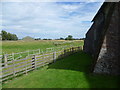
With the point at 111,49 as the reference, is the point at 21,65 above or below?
below

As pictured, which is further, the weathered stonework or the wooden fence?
the wooden fence

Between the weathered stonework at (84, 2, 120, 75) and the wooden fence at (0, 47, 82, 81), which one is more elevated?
the weathered stonework at (84, 2, 120, 75)


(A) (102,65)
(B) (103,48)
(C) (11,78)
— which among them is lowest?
(C) (11,78)

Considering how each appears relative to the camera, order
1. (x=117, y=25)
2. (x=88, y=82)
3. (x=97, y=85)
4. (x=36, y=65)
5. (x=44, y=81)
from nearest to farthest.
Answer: (x=97, y=85)
(x=88, y=82)
(x=44, y=81)
(x=117, y=25)
(x=36, y=65)

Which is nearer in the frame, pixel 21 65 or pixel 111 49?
pixel 111 49

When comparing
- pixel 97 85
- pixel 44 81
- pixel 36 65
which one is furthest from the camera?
pixel 36 65

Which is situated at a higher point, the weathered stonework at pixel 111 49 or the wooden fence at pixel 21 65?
the weathered stonework at pixel 111 49

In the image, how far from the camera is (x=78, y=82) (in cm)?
602

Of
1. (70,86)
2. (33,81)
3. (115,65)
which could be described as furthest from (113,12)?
(33,81)

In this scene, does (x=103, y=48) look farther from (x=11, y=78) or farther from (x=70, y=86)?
(x=11, y=78)

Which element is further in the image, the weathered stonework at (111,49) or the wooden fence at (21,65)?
the wooden fence at (21,65)

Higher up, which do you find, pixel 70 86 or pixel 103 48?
pixel 103 48

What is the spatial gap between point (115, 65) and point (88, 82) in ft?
6.85

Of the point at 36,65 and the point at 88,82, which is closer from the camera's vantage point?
the point at 88,82
